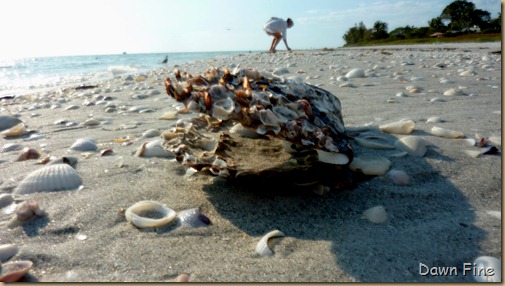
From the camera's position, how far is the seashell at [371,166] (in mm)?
2180

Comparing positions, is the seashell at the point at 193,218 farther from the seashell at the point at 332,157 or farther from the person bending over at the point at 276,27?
the person bending over at the point at 276,27

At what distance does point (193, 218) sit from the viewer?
183cm

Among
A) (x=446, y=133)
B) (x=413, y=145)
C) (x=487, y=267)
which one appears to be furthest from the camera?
(x=446, y=133)

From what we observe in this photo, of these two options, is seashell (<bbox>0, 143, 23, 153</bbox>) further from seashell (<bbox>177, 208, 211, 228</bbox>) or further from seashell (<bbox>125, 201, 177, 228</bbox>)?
seashell (<bbox>177, 208, 211, 228</bbox>)

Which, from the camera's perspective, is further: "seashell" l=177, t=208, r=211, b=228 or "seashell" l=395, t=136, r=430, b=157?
"seashell" l=395, t=136, r=430, b=157

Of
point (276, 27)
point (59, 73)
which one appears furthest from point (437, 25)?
point (59, 73)

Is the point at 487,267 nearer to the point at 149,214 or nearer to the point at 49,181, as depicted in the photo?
the point at 149,214

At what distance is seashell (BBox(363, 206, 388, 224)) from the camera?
1753 mm

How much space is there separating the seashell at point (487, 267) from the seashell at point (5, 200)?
2.46 meters

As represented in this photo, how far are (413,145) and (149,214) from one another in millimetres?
1880

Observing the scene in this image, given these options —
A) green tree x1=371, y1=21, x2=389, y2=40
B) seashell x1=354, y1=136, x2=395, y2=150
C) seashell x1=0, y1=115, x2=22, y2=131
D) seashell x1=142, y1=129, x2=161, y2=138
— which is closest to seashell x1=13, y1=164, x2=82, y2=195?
seashell x1=142, y1=129, x2=161, y2=138

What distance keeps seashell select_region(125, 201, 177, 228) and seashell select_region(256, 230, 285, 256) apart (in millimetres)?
517

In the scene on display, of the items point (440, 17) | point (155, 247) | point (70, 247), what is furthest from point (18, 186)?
point (440, 17)

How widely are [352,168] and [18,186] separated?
2.17m
